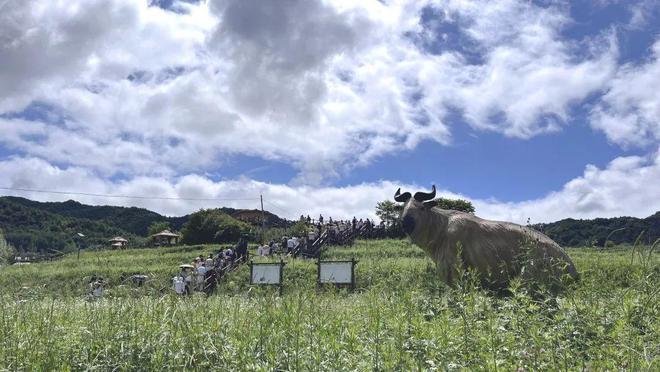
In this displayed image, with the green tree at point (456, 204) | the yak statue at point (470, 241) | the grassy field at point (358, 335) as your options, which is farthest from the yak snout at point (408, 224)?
the green tree at point (456, 204)

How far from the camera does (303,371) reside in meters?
4.25

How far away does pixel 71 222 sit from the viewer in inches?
3780

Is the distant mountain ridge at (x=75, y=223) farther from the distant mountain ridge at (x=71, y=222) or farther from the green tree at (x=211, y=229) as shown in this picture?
the green tree at (x=211, y=229)

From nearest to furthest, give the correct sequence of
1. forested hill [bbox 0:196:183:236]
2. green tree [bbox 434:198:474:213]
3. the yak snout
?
the yak snout < green tree [bbox 434:198:474:213] < forested hill [bbox 0:196:183:236]

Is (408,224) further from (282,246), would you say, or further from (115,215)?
(115,215)

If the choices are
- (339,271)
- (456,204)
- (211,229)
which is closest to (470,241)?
(339,271)

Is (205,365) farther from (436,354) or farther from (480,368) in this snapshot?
(480,368)

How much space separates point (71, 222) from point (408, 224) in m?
98.0

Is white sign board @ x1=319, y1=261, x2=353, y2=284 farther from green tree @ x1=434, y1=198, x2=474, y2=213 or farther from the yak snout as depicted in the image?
green tree @ x1=434, y1=198, x2=474, y2=213

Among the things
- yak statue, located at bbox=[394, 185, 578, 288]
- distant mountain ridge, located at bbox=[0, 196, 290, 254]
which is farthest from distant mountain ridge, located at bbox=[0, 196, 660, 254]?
yak statue, located at bbox=[394, 185, 578, 288]

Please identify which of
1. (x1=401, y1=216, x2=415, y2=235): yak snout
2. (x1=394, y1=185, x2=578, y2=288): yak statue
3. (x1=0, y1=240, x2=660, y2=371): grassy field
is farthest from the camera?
(x1=401, y1=216, x2=415, y2=235): yak snout

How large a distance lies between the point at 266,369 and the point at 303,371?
11.3 inches

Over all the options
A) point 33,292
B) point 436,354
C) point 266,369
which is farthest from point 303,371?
point 33,292

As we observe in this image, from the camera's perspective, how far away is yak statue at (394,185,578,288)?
8375 millimetres
